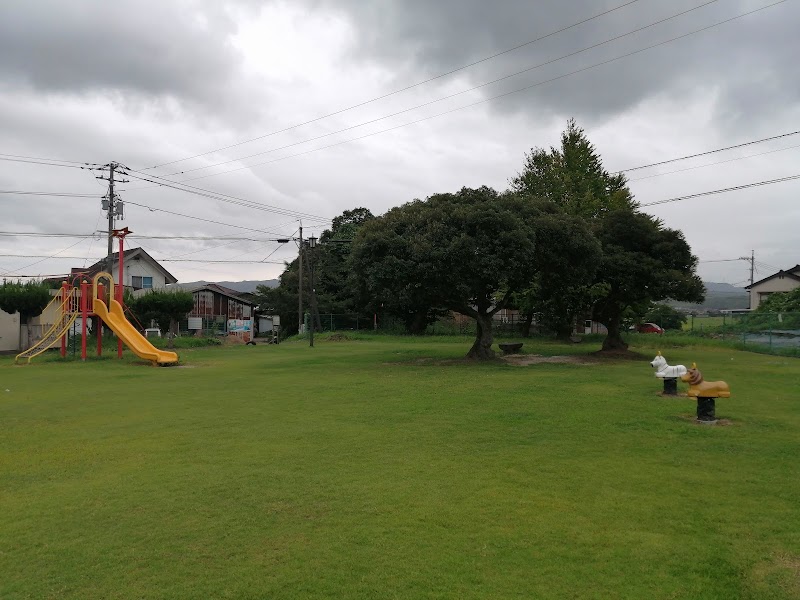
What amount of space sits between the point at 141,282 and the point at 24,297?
19.5 m

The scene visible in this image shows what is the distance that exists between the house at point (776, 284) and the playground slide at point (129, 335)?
166ft

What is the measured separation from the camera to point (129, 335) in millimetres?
26172

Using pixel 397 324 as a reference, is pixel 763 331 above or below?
below

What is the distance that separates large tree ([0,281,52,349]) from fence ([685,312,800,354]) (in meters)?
35.9

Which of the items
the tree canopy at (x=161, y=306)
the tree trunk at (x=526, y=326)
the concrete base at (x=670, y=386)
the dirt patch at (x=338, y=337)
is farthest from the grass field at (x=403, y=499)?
the tree trunk at (x=526, y=326)

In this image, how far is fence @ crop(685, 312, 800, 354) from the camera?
2709cm

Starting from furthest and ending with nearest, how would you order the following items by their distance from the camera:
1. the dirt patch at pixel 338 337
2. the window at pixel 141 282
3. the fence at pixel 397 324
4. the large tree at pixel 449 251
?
the window at pixel 141 282 < the fence at pixel 397 324 < the dirt patch at pixel 338 337 < the large tree at pixel 449 251

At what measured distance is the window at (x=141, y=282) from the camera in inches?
1999

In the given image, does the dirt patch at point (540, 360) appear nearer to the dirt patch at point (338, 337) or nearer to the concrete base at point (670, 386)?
the concrete base at point (670, 386)

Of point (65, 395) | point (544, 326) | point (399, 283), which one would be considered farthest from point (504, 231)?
point (544, 326)

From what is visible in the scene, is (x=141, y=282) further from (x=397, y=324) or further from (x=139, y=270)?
(x=397, y=324)

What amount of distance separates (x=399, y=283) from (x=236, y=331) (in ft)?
96.0

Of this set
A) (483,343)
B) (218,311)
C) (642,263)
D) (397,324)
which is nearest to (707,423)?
(483,343)

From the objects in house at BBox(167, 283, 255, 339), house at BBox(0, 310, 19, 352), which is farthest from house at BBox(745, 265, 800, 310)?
house at BBox(0, 310, 19, 352)
